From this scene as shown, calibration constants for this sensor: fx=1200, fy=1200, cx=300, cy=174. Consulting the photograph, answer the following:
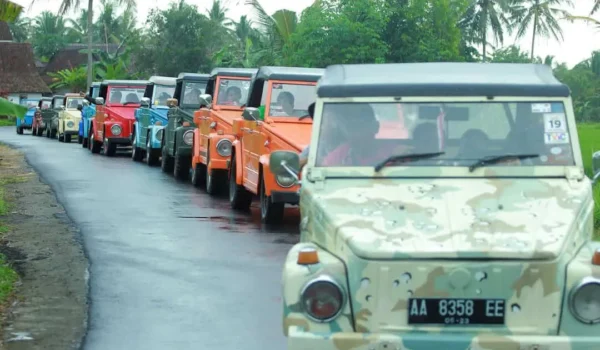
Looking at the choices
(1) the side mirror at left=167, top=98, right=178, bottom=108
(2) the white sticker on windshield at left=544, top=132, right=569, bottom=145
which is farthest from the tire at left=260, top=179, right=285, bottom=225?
(2) the white sticker on windshield at left=544, top=132, right=569, bottom=145

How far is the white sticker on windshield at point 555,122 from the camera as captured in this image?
23.3ft

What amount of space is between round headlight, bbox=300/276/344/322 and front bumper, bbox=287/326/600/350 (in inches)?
4.9

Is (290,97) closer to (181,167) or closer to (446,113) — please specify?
(181,167)

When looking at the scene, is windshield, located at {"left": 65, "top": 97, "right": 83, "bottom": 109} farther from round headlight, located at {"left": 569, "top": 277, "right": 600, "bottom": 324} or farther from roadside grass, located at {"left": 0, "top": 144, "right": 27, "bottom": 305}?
round headlight, located at {"left": 569, "top": 277, "right": 600, "bottom": 324}

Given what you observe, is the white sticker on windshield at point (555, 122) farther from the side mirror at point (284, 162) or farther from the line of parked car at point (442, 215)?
the side mirror at point (284, 162)

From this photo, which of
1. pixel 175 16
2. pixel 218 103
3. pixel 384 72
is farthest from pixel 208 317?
pixel 175 16

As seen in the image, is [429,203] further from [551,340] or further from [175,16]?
[175,16]

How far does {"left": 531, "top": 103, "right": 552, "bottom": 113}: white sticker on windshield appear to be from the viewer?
7168 mm

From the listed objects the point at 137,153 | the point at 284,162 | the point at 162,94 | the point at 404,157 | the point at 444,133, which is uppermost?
the point at 444,133

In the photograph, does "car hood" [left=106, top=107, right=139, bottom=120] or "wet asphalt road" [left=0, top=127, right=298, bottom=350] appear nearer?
"wet asphalt road" [left=0, top=127, right=298, bottom=350]

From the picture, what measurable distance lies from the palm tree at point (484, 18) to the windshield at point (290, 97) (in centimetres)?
4927

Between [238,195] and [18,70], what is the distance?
6937 cm

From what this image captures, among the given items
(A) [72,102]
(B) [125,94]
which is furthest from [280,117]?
(A) [72,102]

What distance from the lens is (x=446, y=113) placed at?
7148mm
